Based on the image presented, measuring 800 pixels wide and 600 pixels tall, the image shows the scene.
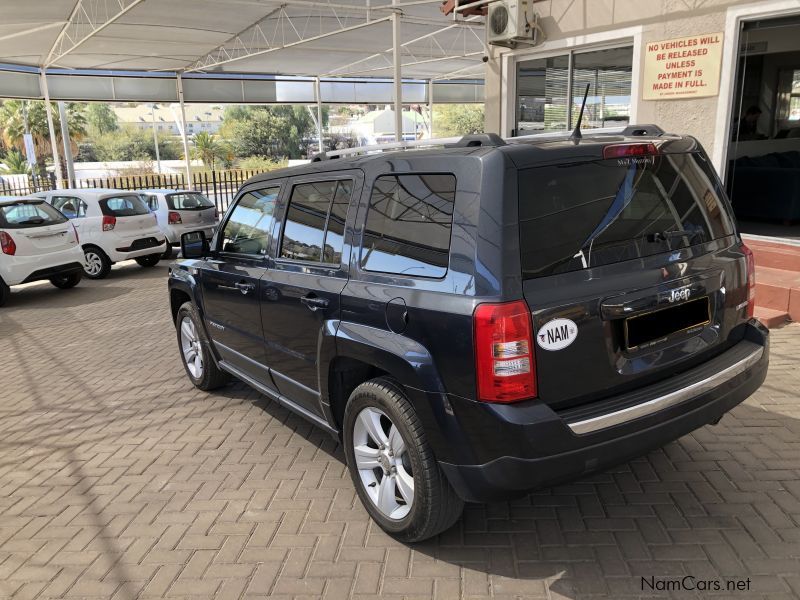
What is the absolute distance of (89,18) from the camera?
1334 centimetres

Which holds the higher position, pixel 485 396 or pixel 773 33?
pixel 773 33

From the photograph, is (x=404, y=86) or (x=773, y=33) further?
(x=404, y=86)

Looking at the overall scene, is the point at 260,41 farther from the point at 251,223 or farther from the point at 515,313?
the point at 515,313

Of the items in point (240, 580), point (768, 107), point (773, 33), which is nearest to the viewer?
point (240, 580)

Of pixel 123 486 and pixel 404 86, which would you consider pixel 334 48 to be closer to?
pixel 404 86

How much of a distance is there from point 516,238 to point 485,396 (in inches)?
24.4

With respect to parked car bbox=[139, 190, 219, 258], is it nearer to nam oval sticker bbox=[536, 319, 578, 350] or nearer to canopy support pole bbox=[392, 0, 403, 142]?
canopy support pole bbox=[392, 0, 403, 142]

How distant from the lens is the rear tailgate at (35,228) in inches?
364

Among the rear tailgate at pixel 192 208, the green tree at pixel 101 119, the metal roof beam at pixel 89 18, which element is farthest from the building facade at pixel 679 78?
the green tree at pixel 101 119

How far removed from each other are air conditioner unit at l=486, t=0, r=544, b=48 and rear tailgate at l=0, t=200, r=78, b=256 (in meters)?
7.37

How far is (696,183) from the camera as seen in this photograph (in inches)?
116

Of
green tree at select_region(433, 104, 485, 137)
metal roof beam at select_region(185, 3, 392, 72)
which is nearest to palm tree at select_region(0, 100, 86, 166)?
metal roof beam at select_region(185, 3, 392, 72)

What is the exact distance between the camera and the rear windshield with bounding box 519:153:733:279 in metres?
2.43

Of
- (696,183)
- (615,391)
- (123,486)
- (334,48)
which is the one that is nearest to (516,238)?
(615,391)
